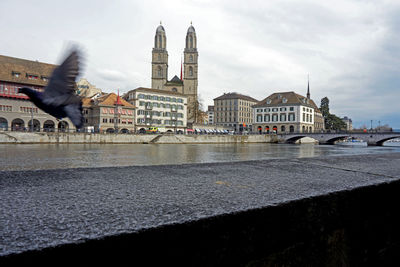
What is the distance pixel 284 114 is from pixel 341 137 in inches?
726

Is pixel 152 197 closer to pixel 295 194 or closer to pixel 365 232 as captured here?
pixel 295 194

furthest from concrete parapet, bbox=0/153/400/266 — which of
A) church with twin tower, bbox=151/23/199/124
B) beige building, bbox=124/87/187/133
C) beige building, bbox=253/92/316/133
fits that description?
church with twin tower, bbox=151/23/199/124

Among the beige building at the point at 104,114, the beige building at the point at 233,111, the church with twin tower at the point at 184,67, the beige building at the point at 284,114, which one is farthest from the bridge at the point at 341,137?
the beige building at the point at 104,114

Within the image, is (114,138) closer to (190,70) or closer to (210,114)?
(190,70)

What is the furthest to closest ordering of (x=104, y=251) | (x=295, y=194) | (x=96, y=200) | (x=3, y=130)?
(x=3, y=130)
(x=295, y=194)
(x=96, y=200)
(x=104, y=251)

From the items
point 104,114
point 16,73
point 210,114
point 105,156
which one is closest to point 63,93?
point 105,156

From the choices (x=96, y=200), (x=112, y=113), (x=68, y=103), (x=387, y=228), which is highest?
(x=112, y=113)

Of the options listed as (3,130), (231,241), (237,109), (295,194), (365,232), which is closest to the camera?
(231,241)

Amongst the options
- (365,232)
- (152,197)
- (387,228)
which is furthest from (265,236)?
(387,228)

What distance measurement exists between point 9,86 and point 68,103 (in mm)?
31273

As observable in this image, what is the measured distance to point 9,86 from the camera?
2905cm

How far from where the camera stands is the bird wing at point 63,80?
3.75 meters

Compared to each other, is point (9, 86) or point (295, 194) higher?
point (9, 86)

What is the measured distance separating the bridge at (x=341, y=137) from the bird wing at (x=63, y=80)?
2248 inches
